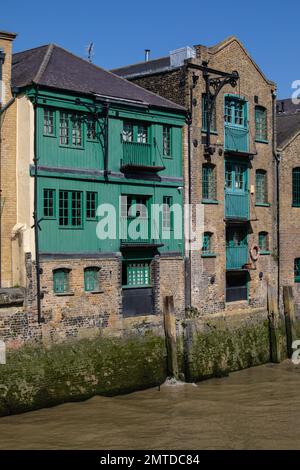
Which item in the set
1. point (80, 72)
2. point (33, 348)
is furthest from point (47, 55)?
point (33, 348)

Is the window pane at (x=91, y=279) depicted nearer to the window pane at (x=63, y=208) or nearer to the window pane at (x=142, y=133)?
the window pane at (x=63, y=208)

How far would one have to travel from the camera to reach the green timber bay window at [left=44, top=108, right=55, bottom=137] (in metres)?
23.4

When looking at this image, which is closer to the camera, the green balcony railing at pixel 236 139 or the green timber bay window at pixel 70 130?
the green timber bay window at pixel 70 130

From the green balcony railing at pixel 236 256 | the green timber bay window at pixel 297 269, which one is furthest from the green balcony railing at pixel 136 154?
the green timber bay window at pixel 297 269

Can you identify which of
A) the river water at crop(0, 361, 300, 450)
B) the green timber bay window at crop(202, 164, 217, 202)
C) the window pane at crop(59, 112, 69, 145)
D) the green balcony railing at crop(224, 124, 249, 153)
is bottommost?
the river water at crop(0, 361, 300, 450)

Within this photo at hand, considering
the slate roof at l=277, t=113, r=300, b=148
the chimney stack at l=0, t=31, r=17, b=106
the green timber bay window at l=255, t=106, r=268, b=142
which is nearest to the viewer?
the chimney stack at l=0, t=31, r=17, b=106

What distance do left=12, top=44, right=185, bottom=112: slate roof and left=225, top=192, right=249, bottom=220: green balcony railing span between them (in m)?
4.73

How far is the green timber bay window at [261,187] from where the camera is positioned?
32.1 metres

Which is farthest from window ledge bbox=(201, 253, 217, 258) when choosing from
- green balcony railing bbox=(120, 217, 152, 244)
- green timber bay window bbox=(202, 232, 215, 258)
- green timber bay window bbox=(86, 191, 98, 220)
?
green timber bay window bbox=(86, 191, 98, 220)

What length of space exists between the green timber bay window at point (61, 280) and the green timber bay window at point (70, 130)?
4.37m

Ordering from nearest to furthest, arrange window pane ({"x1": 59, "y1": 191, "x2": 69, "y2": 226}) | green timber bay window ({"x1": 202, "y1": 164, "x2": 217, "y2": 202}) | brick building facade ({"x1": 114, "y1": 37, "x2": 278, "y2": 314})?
window pane ({"x1": 59, "y1": 191, "x2": 69, "y2": 226}), brick building facade ({"x1": 114, "y1": 37, "x2": 278, "y2": 314}), green timber bay window ({"x1": 202, "y1": 164, "x2": 217, "y2": 202})

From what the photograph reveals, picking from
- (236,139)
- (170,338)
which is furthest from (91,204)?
(236,139)

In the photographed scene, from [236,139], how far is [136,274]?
8211 millimetres

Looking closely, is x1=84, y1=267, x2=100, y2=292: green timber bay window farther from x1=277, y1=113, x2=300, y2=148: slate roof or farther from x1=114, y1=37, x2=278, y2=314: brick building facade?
x1=277, y1=113, x2=300, y2=148: slate roof
